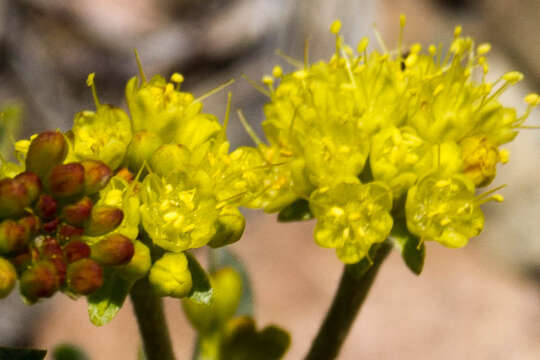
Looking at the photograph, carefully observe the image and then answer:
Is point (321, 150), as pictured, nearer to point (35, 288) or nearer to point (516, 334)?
point (35, 288)

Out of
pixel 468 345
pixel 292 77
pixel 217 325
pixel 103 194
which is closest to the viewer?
pixel 103 194

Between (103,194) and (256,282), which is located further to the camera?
(256,282)

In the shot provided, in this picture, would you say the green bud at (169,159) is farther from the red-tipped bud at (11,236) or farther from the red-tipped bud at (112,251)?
the red-tipped bud at (11,236)

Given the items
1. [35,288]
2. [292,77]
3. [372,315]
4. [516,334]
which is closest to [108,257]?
[35,288]

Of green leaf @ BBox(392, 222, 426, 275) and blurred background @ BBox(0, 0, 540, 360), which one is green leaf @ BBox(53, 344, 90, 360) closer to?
green leaf @ BBox(392, 222, 426, 275)

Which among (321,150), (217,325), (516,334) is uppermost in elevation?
(321,150)

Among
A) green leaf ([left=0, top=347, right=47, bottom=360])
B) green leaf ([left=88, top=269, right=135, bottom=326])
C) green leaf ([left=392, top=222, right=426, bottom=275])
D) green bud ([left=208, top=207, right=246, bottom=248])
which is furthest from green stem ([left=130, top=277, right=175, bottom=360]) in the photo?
green leaf ([left=392, top=222, right=426, bottom=275])
